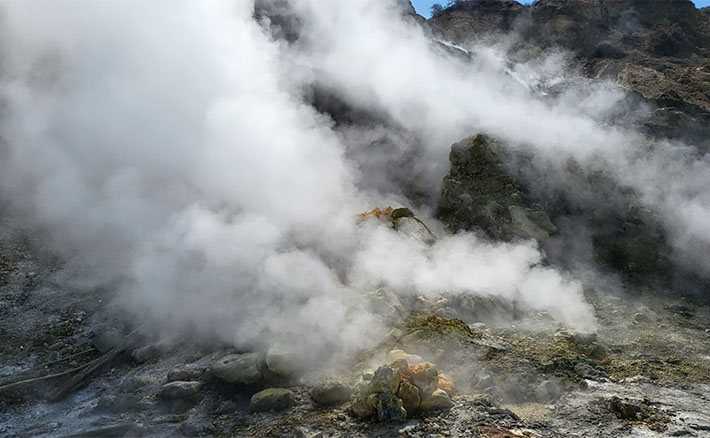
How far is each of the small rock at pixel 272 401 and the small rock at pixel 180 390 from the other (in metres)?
0.59

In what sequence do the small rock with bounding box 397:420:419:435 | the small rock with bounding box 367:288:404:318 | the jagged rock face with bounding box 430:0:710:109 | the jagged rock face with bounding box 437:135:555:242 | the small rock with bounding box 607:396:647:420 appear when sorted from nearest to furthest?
the small rock with bounding box 397:420:419:435 < the small rock with bounding box 607:396:647:420 < the small rock with bounding box 367:288:404:318 < the jagged rock face with bounding box 437:135:555:242 < the jagged rock face with bounding box 430:0:710:109

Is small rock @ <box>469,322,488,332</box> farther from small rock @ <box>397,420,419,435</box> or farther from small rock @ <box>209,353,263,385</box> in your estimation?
small rock @ <box>209,353,263,385</box>

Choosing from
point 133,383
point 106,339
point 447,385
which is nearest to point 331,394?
point 447,385

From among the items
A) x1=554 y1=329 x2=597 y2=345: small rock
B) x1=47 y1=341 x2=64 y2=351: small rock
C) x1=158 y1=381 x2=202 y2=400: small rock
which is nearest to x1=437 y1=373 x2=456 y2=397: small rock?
x1=554 y1=329 x2=597 y2=345: small rock

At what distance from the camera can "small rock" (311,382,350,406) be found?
446 cm

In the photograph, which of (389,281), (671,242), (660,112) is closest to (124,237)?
(389,281)

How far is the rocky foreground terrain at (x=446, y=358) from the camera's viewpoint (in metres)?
4.23

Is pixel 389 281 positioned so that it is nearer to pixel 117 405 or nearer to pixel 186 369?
pixel 186 369

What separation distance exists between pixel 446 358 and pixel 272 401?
1.68 metres

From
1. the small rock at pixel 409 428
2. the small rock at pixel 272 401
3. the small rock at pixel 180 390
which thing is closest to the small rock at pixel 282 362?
the small rock at pixel 272 401

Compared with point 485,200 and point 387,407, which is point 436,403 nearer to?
point 387,407

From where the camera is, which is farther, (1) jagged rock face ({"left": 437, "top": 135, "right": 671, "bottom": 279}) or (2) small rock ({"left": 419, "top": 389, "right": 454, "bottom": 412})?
(1) jagged rock face ({"left": 437, "top": 135, "right": 671, "bottom": 279})

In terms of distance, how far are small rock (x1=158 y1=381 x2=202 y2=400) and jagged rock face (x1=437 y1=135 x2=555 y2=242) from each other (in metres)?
5.01

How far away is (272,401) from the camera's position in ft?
14.7
